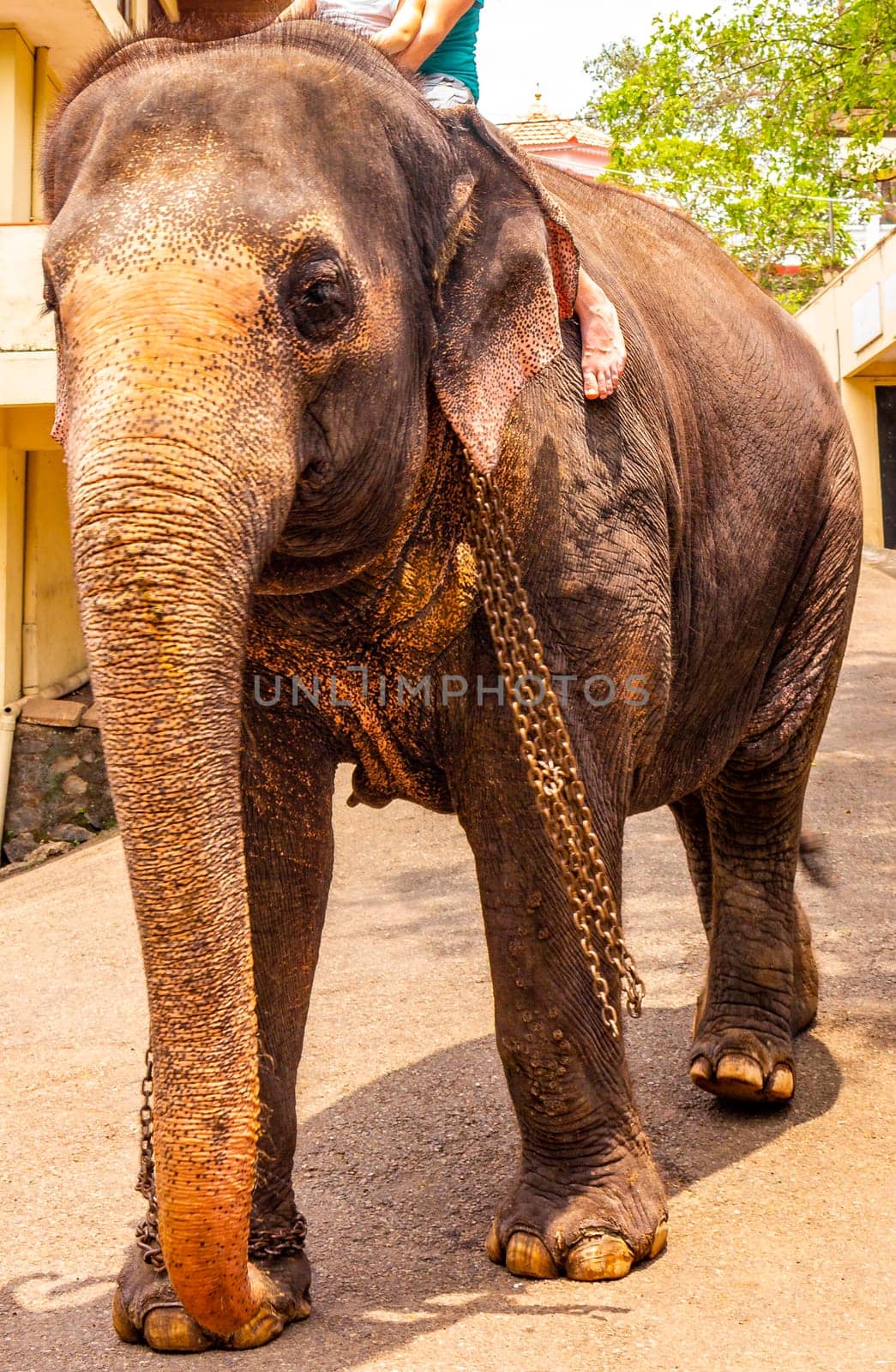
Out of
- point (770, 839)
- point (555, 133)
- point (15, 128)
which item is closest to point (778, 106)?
point (15, 128)

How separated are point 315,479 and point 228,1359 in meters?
1.53

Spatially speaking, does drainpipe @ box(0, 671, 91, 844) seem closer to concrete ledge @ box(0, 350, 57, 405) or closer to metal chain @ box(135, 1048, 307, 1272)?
concrete ledge @ box(0, 350, 57, 405)

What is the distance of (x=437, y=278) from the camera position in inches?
112

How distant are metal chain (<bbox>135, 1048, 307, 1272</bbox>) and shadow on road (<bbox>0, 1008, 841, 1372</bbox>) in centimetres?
14

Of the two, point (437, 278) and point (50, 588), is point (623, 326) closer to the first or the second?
point (437, 278)

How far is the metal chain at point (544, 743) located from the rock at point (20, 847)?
28.7 ft

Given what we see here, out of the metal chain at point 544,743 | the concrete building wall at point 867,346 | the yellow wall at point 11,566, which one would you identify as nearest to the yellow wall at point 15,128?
the yellow wall at point 11,566

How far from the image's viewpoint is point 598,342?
3186mm

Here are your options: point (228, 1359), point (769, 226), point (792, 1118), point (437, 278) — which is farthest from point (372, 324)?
point (769, 226)

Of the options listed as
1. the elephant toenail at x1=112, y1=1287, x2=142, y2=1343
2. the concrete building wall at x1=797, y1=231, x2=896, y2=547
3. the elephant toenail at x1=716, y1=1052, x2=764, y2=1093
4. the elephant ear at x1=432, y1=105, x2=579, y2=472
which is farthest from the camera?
the concrete building wall at x1=797, y1=231, x2=896, y2=547

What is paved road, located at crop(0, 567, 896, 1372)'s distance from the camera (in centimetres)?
292

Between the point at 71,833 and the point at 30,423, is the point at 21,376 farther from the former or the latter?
the point at 71,833

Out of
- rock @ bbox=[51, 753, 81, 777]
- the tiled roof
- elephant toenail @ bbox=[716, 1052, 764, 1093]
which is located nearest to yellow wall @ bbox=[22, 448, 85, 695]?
rock @ bbox=[51, 753, 81, 777]

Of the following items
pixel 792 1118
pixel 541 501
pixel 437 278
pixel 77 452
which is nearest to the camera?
pixel 77 452
